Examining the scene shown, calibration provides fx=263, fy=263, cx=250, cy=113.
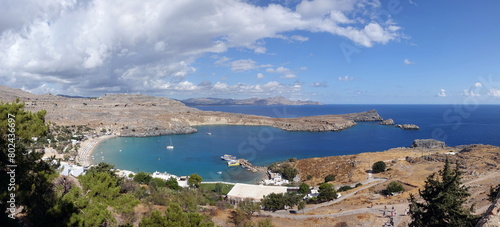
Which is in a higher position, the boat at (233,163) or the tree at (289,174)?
the tree at (289,174)

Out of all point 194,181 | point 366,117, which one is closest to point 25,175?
point 194,181

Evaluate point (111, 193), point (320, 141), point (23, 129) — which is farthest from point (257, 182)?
point (320, 141)

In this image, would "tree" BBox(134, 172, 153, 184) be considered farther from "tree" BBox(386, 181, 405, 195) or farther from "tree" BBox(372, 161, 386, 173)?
"tree" BBox(372, 161, 386, 173)

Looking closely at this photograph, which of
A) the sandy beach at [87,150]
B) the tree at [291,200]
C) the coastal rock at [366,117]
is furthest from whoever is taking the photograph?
the coastal rock at [366,117]

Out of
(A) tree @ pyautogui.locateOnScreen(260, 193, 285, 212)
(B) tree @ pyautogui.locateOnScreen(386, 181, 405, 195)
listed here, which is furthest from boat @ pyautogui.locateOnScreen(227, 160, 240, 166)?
(B) tree @ pyautogui.locateOnScreen(386, 181, 405, 195)

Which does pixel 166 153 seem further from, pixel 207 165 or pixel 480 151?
pixel 480 151

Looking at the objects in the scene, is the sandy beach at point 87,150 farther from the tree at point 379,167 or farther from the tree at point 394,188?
the tree at point 379,167

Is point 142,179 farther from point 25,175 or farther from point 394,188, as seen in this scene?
point 394,188

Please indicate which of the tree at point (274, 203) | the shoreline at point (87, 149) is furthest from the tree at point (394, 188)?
the shoreline at point (87, 149)
